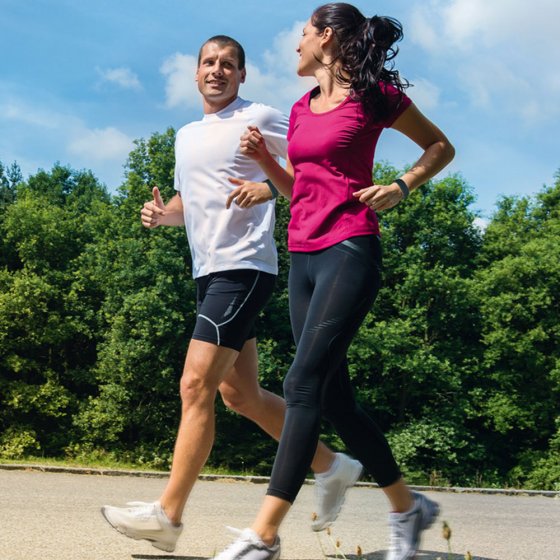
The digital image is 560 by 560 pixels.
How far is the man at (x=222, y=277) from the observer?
12.3 ft

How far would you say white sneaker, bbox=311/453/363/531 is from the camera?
152 inches

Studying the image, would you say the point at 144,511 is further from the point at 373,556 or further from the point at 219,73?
the point at 219,73

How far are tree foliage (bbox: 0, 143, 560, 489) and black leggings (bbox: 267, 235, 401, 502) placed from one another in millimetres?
26206

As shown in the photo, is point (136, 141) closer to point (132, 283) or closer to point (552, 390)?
point (132, 283)

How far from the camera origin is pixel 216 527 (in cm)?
507

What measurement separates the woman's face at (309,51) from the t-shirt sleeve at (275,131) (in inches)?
17.2

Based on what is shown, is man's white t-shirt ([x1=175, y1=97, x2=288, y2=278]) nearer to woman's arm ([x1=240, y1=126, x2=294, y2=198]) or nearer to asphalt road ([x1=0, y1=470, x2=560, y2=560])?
→ woman's arm ([x1=240, y1=126, x2=294, y2=198])

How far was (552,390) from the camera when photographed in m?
34.0

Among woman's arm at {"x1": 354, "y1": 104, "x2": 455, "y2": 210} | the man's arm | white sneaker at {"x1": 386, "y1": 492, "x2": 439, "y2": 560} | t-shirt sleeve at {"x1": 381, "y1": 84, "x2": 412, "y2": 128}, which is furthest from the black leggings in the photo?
the man's arm

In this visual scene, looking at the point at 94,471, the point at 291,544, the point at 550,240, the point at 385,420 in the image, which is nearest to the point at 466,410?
the point at 385,420

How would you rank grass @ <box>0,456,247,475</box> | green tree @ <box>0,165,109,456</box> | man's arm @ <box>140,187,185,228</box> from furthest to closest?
1. green tree @ <box>0,165,109,456</box>
2. grass @ <box>0,456,247,475</box>
3. man's arm @ <box>140,187,185,228</box>

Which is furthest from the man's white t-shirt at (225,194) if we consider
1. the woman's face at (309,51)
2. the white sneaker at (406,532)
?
the white sneaker at (406,532)

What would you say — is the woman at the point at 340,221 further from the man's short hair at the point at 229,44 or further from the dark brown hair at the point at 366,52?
the man's short hair at the point at 229,44

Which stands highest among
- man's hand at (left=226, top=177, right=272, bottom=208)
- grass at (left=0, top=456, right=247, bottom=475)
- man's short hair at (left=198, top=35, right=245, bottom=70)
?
man's short hair at (left=198, top=35, right=245, bottom=70)
